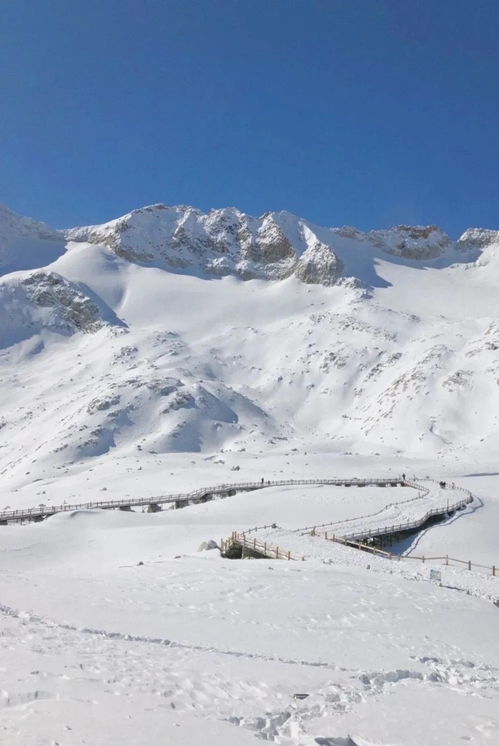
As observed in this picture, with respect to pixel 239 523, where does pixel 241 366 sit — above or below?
above

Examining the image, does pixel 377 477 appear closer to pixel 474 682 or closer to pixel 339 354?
pixel 474 682

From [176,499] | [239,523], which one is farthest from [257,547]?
[176,499]

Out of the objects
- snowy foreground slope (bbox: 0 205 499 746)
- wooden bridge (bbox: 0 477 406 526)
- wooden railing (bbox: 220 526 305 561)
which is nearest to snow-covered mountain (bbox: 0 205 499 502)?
snowy foreground slope (bbox: 0 205 499 746)

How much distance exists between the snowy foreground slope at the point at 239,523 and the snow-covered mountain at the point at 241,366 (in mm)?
634

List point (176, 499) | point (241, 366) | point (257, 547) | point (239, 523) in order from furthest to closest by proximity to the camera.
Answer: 1. point (241, 366)
2. point (176, 499)
3. point (239, 523)
4. point (257, 547)

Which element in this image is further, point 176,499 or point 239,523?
point 176,499

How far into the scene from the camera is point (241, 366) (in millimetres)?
141125

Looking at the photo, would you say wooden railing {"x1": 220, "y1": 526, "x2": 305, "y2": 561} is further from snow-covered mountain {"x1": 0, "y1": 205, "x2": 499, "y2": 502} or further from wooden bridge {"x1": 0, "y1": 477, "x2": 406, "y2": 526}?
snow-covered mountain {"x1": 0, "y1": 205, "x2": 499, "y2": 502}

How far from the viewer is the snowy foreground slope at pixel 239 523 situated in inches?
378

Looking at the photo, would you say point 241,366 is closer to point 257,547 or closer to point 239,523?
point 239,523

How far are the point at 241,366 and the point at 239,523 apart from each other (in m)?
96.4

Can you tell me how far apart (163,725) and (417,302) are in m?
175

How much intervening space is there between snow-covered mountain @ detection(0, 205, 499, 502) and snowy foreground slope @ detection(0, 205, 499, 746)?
2.08ft

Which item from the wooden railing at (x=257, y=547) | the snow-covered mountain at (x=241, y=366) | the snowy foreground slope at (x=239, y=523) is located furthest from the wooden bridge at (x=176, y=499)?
the snow-covered mountain at (x=241, y=366)
